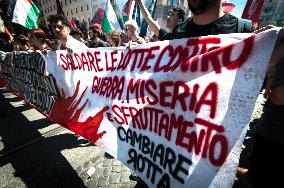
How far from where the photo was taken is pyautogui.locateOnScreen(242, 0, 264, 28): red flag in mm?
7382

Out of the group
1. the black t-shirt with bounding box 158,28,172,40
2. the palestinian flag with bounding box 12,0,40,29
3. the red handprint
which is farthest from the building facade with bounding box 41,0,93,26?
the black t-shirt with bounding box 158,28,172,40

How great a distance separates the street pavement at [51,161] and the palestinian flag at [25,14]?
311cm

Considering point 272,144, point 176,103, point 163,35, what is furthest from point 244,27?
point 163,35

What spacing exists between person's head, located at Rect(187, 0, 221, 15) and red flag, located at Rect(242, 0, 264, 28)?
253 inches

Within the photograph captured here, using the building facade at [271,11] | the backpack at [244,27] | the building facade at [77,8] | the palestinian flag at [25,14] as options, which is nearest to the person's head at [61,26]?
the backpack at [244,27]

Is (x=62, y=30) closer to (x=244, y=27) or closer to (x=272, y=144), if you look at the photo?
(x=244, y=27)

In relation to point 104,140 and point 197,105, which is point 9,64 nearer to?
point 104,140

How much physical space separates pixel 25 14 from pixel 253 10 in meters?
7.13

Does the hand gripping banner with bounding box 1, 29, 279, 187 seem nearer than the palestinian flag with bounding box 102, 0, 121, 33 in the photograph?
Yes

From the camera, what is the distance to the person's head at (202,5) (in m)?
1.82

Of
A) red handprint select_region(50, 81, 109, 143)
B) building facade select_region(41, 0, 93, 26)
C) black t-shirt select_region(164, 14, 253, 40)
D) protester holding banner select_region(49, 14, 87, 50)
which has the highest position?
black t-shirt select_region(164, 14, 253, 40)

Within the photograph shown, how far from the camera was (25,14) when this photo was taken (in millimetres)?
6566

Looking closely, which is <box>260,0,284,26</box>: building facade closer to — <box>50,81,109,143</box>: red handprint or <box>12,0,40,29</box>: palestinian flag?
<box>12,0,40,29</box>: palestinian flag

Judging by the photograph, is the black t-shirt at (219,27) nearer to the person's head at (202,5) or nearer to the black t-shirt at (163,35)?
the person's head at (202,5)
